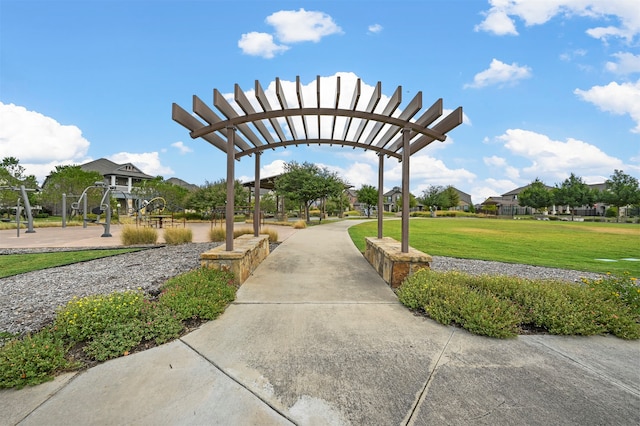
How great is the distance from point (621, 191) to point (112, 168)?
7404cm

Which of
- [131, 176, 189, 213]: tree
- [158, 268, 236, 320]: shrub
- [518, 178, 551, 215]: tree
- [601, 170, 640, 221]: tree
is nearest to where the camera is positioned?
[158, 268, 236, 320]: shrub

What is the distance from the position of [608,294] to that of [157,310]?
5697 millimetres

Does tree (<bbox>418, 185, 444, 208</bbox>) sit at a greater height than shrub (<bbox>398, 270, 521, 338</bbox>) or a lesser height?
greater

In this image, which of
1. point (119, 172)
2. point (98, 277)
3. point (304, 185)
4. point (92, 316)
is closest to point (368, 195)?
point (304, 185)

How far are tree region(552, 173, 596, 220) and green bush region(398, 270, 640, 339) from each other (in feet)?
167

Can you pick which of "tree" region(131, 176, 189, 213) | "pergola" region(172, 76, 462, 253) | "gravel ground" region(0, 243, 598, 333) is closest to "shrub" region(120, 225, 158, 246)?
"gravel ground" region(0, 243, 598, 333)

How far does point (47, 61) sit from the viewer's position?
10.2 m

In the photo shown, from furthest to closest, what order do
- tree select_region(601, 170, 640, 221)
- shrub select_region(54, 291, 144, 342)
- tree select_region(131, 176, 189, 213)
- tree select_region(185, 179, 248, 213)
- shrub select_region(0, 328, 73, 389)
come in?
tree select_region(601, 170, 640, 221) → tree select_region(131, 176, 189, 213) → tree select_region(185, 179, 248, 213) → shrub select_region(54, 291, 144, 342) → shrub select_region(0, 328, 73, 389)

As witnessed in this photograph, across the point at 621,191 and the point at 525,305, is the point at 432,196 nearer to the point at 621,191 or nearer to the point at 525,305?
the point at 621,191

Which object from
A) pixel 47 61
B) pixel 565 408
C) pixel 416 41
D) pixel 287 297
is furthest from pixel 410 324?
pixel 47 61

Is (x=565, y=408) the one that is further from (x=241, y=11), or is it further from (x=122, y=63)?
(x=122, y=63)

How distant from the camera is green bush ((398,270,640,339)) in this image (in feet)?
10.1

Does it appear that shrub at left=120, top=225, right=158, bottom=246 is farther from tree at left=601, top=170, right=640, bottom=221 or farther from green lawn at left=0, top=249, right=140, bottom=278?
tree at left=601, top=170, right=640, bottom=221

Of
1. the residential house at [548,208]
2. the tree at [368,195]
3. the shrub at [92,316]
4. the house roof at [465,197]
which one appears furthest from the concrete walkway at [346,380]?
the house roof at [465,197]
